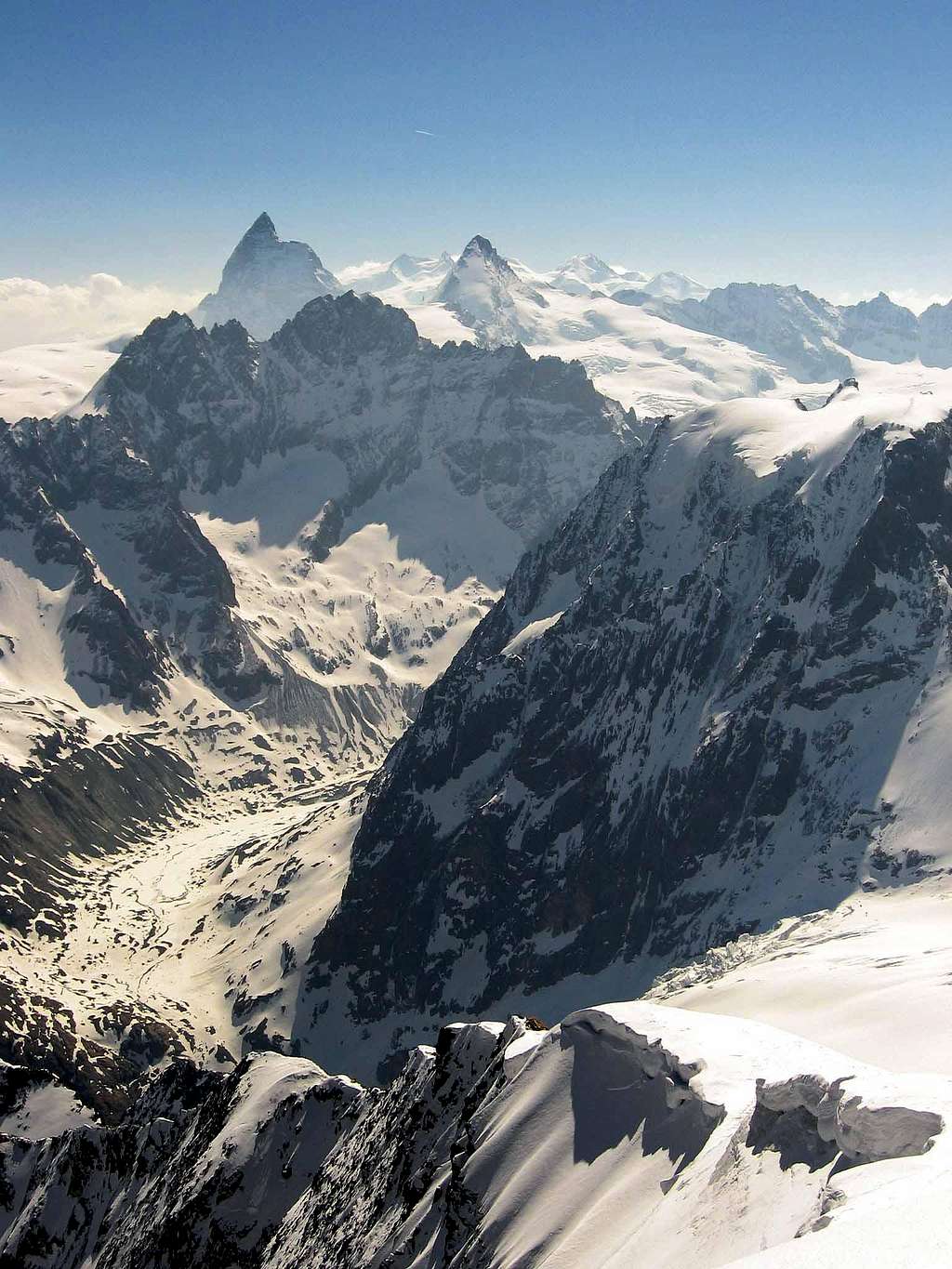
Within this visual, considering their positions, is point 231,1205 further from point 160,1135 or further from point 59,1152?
point 59,1152

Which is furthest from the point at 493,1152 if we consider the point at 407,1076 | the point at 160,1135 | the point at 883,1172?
the point at 160,1135

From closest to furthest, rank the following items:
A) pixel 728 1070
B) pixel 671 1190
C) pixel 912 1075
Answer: pixel 912 1075, pixel 671 1190, pixel 728 1070

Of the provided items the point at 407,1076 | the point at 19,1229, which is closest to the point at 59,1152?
the point at 19,1229

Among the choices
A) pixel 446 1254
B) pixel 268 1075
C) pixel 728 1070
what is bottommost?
pixel 268 1075

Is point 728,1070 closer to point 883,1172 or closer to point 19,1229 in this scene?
point 883,1172

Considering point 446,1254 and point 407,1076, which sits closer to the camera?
point 446,1254

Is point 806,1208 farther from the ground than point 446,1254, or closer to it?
farther from the ground

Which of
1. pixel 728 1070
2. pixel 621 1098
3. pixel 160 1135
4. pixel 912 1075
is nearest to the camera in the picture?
pixel 912 1075
